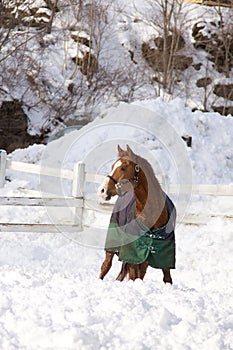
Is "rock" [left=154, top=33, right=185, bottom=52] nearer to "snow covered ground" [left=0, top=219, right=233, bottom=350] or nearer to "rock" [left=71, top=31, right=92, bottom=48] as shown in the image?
"rock" [left=71, top=31, right=92, bottom=48]

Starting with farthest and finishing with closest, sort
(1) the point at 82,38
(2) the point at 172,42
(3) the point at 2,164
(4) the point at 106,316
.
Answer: (1) the point at 82,38 < (2) the point at 172,42 < (3) the point at 2,164 < (4) the point at 106,316

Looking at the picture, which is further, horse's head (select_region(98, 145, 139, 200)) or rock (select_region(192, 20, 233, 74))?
rock (select_region(192, 20, 233, 74))

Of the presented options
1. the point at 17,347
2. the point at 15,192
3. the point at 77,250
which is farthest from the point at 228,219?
the point at 17,347

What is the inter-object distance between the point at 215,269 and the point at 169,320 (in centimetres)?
409

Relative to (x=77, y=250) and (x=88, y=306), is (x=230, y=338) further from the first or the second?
(x=77, y=250)

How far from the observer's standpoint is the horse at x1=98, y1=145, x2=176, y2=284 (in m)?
5.62

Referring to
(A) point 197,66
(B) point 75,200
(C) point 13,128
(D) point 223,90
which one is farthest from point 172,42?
(B) point 75,200

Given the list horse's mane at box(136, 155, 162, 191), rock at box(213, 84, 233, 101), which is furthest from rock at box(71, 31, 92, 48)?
horse's mane at box(136, 155, 162, 191)

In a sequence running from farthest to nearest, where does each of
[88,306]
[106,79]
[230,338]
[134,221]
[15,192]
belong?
1. [106,79]
2. [15,192]
3. [134,221]
4. [88,306]
5. [230,338]

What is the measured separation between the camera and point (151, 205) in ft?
18.4

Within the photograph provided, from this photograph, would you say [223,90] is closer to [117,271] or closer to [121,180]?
[117,271]

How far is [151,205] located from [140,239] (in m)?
0.33

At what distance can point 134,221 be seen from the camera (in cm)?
566

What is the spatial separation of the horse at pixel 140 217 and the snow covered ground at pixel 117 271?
14.6 inches
